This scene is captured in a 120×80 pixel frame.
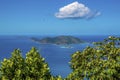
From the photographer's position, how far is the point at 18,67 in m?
24.0

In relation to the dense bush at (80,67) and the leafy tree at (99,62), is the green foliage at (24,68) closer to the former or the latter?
the dense bush at (80,67)

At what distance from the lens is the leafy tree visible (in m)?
25.0

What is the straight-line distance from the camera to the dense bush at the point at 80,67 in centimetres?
2355

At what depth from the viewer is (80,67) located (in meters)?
30.1

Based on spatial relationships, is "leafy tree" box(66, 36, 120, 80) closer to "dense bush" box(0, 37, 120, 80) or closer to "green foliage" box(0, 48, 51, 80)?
"dense bush" box(0, 37, 120, 80)

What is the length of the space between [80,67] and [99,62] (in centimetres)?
387

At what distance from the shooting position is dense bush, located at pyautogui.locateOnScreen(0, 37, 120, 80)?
23547 millimetres

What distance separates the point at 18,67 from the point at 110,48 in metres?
9.50

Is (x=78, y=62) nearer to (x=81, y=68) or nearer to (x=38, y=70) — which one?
(x=81, y=68)

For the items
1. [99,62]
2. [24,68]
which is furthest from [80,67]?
[24,68]

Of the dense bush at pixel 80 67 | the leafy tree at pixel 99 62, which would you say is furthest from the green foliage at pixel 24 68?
the leafy tree at pixel 99 62

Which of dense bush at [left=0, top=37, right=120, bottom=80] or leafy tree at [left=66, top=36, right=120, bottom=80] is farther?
leafy tree at [left=66, top=36, right=120, bottom=80]

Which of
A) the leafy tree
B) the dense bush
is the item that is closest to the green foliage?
the dense bush

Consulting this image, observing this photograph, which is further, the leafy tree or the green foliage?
the leafy tree
